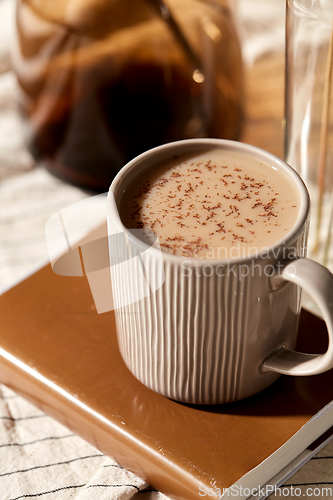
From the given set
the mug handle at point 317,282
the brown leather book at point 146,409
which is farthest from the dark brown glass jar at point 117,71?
the mug handle at point 317,282

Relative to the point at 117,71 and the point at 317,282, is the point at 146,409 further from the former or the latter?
the point at 117,71

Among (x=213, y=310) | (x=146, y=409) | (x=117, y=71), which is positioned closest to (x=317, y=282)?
(x=213, y=310)

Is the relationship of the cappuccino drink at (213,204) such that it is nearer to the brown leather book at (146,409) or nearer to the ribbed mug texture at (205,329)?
the ribbed mug texture at (205,329)

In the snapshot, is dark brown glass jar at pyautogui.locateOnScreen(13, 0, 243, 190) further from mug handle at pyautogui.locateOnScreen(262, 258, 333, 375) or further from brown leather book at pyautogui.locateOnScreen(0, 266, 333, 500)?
mug handle at pyautogui.locateOnScreen(262, 258, 333, 375)

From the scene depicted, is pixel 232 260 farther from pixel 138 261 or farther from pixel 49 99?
pixel 49 99

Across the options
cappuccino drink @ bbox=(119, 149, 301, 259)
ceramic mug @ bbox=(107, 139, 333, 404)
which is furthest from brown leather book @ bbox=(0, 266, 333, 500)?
cappuccino drink @ bbox=(119, 149, 301, 259)

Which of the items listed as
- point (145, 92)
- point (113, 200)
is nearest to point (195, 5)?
point (145, 92)
